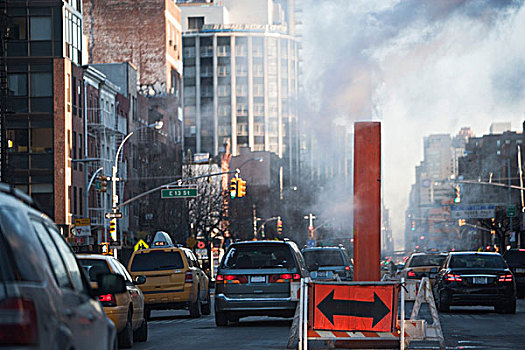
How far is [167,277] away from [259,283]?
14.0 feet

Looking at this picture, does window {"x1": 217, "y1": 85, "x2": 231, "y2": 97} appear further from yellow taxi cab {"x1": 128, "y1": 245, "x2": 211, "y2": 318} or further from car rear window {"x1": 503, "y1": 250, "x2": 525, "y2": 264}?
yellow taxi cab {"x1": 128, "y1": 245, "x2": 211, "y2": 318}

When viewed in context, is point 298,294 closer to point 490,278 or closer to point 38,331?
point 38,331

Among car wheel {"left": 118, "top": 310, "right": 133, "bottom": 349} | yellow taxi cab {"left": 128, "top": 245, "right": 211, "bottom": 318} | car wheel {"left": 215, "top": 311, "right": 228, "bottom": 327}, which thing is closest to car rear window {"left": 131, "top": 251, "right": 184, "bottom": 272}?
yellow taxi cab {"left": 128, "top": 245, "right": 211, "bottom": 318}

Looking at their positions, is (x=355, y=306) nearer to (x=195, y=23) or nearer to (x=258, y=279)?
(x=258, y=279)

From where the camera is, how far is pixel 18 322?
509 centimetres

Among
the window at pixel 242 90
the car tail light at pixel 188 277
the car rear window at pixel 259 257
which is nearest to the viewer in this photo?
the car rear window at pixel 259 257

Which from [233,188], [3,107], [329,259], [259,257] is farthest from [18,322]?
[233,188]

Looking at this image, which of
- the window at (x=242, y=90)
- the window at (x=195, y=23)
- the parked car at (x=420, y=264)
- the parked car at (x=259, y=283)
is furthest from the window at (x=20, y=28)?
the window at (x=242, y=90)

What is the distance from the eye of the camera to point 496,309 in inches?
1072

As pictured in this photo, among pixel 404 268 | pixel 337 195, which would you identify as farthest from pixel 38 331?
pixel 337 195

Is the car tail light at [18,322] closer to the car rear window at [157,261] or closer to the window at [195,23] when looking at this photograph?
the car rear window at [157,261]

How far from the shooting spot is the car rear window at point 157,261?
25938 mm

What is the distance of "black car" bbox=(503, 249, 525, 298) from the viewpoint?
38.6m

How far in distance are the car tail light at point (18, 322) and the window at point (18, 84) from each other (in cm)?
5691
